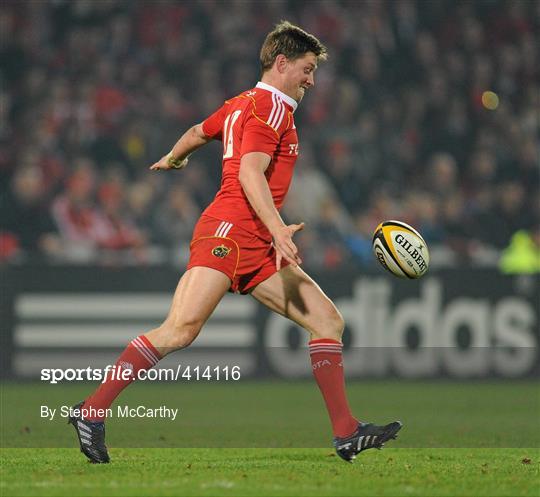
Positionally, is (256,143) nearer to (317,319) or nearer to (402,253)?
(317,319)

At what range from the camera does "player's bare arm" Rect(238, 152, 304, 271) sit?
19.7ft

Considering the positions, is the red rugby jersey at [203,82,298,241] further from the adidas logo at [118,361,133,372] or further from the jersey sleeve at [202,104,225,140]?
the adidas logo at [118,361,133,372]

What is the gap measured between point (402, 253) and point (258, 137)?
130cm

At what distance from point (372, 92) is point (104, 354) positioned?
21.6ft

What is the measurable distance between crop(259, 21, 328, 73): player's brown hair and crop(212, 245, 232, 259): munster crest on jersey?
3.38 feet

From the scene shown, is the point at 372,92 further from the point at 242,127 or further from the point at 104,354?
the point at 242,127

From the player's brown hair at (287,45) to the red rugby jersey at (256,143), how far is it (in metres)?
0.16

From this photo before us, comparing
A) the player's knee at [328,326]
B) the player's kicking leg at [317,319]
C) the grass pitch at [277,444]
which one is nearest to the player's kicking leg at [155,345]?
the grass pitch at [277,444]

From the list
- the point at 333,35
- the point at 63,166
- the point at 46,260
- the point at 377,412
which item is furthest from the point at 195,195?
the point at 377,412

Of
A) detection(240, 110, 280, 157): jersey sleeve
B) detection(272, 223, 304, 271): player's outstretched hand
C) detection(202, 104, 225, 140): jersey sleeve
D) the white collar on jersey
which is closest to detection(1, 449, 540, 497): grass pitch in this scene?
detection(272, 223, 304, 271): player's outstretched hand

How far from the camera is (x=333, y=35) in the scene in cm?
1803

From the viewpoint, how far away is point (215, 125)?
6.95 metres

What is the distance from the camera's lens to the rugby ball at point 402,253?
7.13 metres

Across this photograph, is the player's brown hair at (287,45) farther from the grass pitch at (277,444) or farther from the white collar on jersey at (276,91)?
the grass pitch at (277,444)
